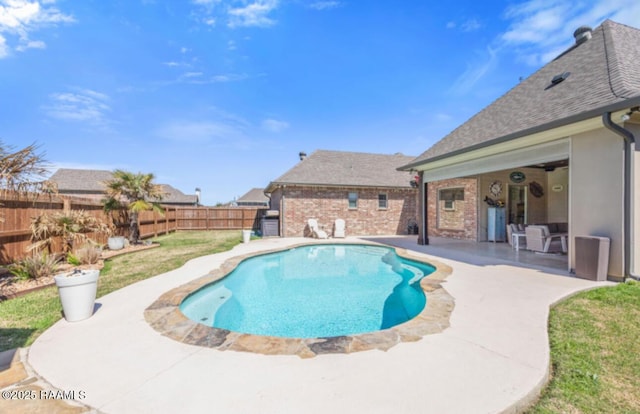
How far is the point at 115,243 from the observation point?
392 inches

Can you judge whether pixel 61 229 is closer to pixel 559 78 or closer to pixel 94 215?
pixel 94 215

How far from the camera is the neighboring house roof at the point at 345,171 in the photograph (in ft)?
51.0

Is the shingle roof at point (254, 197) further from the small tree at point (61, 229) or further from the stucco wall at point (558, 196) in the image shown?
the stucco wall at point (558, 196)

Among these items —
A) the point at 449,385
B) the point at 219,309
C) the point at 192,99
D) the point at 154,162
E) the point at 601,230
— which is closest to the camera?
the point at 449,385

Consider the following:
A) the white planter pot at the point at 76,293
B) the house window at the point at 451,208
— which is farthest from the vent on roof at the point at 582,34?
the white planter pot at the point at 76,293

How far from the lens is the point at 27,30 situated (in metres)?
7.26

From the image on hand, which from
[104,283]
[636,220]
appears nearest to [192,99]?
[104,283]

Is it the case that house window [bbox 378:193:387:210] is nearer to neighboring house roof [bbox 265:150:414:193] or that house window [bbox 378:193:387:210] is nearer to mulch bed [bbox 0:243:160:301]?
neighboring house roof [bbox 265:150:414:193]

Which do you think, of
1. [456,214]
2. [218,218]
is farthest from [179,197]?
[456,214]

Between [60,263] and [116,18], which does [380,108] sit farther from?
[60,263]

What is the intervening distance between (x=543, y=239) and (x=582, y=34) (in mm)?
6796

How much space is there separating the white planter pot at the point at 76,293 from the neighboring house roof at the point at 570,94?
8.75 metres

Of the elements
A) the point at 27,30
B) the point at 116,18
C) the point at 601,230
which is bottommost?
the point at 601,230

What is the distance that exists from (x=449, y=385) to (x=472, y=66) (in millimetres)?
13262
